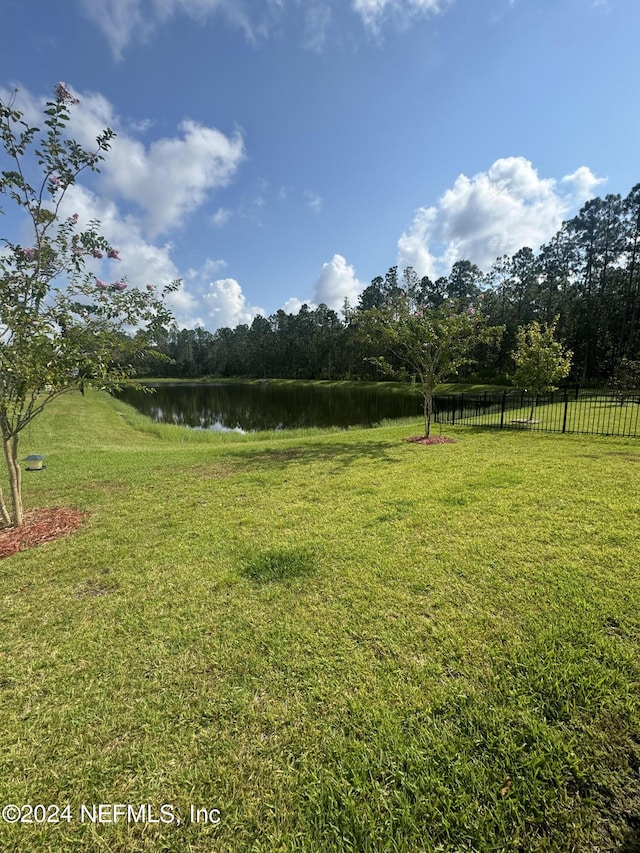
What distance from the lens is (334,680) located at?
7.21ft

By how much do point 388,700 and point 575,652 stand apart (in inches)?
50.0

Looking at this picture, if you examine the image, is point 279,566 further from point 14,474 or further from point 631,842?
point 14,474

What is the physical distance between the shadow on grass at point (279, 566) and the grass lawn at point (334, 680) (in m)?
0.03

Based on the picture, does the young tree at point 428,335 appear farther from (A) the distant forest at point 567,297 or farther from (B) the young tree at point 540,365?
(A) the distant forest at point 567,297

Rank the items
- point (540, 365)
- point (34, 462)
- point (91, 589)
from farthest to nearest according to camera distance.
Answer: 1. point (540, 365)
2. point (34, 462)
3. point (91, 589)

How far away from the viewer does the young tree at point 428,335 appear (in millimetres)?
9383

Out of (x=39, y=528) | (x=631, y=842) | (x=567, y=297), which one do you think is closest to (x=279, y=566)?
(x=631, y=842)

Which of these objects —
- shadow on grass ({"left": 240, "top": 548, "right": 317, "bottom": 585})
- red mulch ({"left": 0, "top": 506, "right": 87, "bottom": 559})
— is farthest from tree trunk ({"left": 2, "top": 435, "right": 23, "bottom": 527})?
shadow on grass ({"left": 240, "top": 548, "right": 317, "bottom": 585})

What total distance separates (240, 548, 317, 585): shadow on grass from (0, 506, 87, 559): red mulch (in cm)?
270

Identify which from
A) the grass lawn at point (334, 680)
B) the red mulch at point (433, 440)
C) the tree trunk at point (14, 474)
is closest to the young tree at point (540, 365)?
the red mulch at point (433, 440)

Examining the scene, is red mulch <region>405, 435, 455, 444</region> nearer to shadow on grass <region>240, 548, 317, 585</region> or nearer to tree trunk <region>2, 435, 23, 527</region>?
shadow on grass <region>240, 548, 317, 585</region>

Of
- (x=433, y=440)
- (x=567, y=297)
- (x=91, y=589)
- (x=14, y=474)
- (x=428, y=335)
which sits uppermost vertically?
(x=567, y=297)

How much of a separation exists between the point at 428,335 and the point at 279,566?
25.1ft

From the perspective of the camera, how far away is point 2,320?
3924mm
